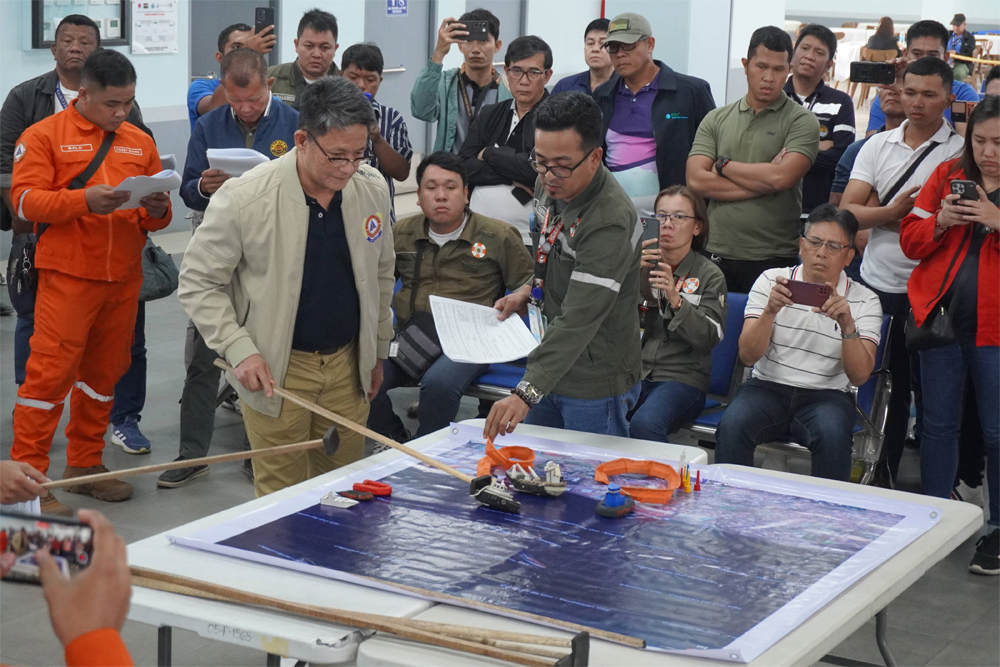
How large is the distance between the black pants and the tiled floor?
1031 millimetres

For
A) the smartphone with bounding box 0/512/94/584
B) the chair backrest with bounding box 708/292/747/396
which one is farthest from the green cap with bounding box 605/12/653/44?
the smartphone with bounding box 0/512/94/584

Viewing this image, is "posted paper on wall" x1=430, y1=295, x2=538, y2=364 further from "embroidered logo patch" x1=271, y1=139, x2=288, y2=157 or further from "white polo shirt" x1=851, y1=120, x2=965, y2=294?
"white polo shirt" x1=851, y1=120, x2=965, y2=294

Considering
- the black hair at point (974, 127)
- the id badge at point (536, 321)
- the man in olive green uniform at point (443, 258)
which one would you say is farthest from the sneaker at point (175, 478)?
the black hair at point (974, 127)

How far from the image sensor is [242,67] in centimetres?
437

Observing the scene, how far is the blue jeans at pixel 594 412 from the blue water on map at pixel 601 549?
0.41m

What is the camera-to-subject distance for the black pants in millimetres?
4531

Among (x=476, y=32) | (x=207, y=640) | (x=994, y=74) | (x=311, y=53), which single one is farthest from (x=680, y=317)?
(x=311, y=53)

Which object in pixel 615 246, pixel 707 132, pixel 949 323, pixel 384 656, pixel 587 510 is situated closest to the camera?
pixel 384 656

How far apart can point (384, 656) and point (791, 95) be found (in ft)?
12.6

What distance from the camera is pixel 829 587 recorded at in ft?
7.24

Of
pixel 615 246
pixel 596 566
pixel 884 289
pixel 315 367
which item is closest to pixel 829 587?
pixel 596 566

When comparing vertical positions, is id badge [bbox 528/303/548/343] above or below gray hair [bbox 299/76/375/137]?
below

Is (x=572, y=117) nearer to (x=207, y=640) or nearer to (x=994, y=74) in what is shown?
(x=207, y=640)

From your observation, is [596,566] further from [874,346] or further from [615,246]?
[874,346]
